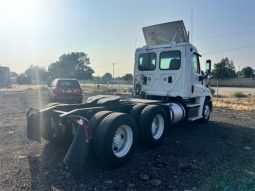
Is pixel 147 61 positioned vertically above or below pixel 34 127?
above

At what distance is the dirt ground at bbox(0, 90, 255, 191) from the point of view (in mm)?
3732

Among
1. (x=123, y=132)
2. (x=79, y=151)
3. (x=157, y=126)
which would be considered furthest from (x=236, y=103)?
(x=79, y=151)

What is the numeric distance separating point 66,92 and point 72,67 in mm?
57100

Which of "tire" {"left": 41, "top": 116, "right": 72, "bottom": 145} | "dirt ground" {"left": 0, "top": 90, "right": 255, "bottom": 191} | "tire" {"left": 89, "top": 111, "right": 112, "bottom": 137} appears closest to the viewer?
"dirt ground" {"left": 0, "top": 90, "right": 255, "bottom": 191}

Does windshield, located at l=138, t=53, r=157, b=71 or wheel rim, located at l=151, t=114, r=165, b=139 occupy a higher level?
windshield, located at l=138, t=53, r=157, b=71

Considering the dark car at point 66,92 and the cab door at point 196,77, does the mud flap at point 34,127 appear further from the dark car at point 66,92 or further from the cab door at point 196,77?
the dark car at point 66,92

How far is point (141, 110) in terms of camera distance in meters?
5.66

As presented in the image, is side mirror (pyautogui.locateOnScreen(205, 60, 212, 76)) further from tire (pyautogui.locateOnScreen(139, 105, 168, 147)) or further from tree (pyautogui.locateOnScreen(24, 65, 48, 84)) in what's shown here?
tree (pyautogui.locateOnScreen(24, 65, 48, 84))

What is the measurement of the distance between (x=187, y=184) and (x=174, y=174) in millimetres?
393

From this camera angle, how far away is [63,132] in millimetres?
4668

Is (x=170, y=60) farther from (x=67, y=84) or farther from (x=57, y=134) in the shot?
(x=67, y=84)

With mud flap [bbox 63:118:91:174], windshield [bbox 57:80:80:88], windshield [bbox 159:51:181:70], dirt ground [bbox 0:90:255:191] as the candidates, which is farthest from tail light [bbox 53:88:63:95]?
mud flap [bbox 63:118:91:174]

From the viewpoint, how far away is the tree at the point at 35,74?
7638cm

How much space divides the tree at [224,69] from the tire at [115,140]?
6442 cm
